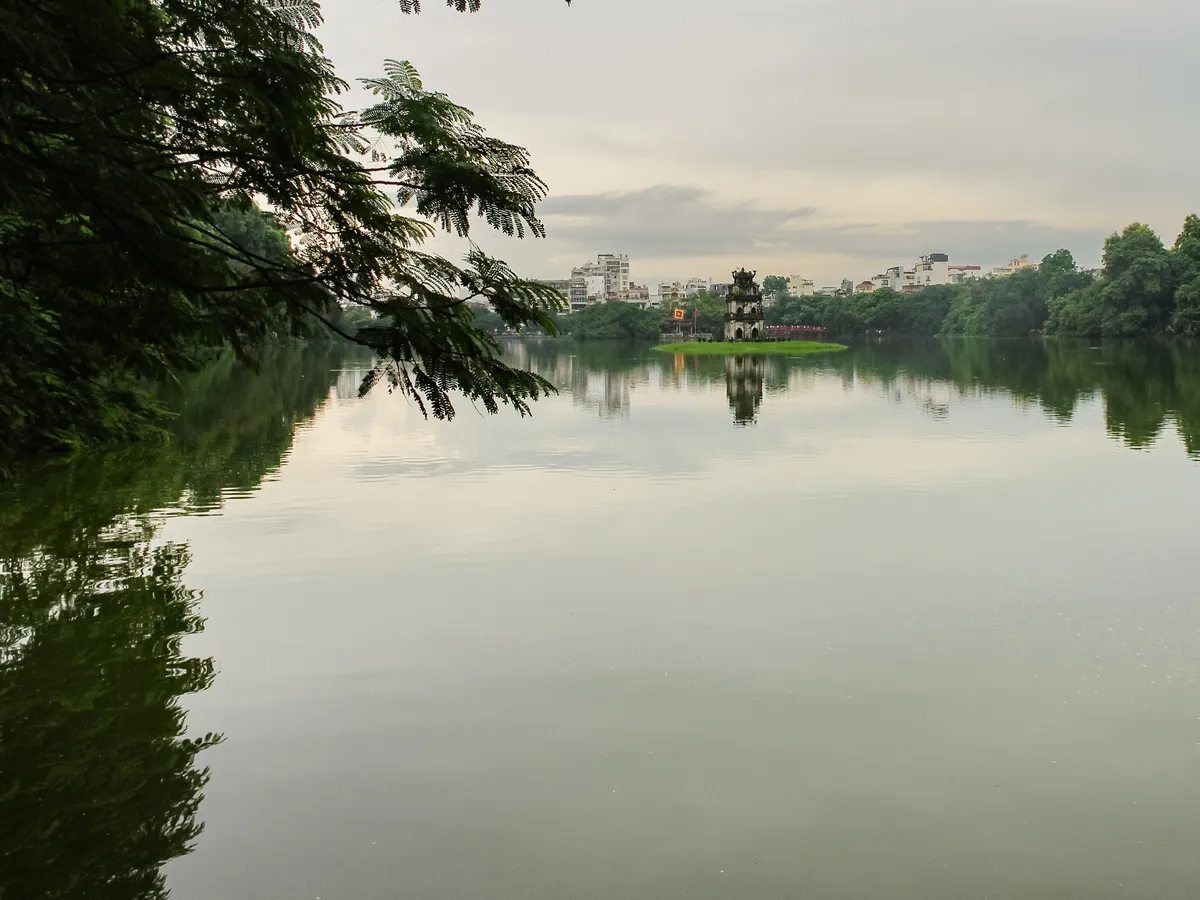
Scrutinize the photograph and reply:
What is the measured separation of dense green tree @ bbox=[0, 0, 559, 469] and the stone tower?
104m

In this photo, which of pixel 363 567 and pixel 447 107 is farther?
pixel 363 567

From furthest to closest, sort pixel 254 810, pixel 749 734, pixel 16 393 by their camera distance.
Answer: pixel 749 734 → pixel 16 393 → pixel 254 810

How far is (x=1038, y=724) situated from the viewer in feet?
Result: 26.0

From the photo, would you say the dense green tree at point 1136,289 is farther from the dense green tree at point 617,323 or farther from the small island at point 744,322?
the dense green tree at point 617,323

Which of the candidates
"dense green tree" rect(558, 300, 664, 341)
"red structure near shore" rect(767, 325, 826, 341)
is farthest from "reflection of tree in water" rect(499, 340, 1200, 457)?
"red structure near shore" rect(767, 325, 826, 341)

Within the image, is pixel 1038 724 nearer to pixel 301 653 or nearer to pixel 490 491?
pixel 301 653

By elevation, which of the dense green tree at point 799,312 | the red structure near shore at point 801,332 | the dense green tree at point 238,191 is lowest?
the red structure near shore at point 801,332

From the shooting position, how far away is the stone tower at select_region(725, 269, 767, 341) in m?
108

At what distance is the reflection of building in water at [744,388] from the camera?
3216 cm

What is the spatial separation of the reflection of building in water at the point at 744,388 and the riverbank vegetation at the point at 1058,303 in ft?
160

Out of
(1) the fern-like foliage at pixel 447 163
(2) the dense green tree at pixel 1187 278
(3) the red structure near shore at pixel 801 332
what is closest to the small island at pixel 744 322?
(2) the dense green tree at pixel 1187 278

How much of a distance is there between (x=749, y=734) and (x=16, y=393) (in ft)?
18.1

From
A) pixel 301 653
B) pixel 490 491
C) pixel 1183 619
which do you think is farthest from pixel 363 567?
pixel 1183 619

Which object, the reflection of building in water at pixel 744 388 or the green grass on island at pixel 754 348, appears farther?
the green grass on island at pixel 754 348
